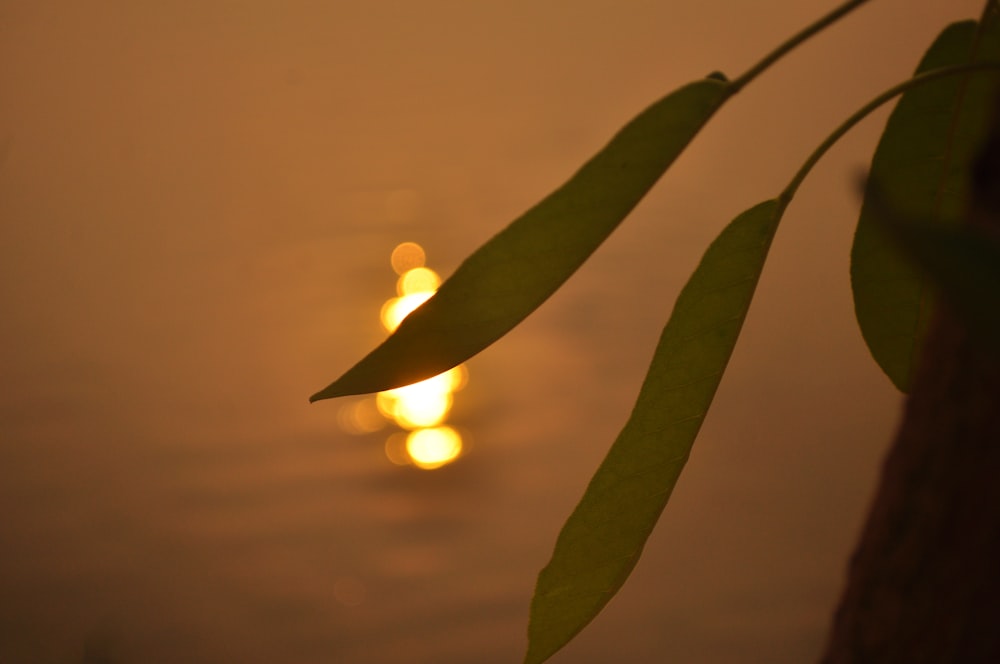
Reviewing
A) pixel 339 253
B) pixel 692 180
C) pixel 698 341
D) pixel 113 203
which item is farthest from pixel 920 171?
pixel 113 203

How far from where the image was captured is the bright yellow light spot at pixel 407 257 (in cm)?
93

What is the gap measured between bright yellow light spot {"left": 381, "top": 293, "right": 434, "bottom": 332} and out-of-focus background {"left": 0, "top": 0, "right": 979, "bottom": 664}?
14 mm

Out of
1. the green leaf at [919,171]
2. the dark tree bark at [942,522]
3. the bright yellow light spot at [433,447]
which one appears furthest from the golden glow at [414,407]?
the dark tree bark at [942,522]

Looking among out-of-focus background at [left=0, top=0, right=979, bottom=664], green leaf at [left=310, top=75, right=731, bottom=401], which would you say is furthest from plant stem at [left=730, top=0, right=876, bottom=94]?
out-of-focus background at [left=0, top=0, right=979, bottom=664]

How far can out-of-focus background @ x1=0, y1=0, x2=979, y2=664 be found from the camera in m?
0.85

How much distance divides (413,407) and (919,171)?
71cm

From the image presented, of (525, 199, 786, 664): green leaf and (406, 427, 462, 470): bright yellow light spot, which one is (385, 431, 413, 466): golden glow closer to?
(406, 427, 462, 470): bright yellow light spot

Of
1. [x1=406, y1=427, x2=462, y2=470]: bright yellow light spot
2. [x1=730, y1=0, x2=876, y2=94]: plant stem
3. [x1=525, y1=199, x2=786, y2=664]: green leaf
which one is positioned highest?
[x1=406, y1=427, x2=462, y2=470]: bright yellow light spot

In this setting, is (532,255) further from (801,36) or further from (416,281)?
(416,281)

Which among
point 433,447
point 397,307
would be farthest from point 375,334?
A: point 433,447

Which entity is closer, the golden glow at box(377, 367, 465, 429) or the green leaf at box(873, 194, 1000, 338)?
the green leaf at box(873, 194, 1000, 338)

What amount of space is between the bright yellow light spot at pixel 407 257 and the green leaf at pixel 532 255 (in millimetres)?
709

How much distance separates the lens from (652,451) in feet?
0.81

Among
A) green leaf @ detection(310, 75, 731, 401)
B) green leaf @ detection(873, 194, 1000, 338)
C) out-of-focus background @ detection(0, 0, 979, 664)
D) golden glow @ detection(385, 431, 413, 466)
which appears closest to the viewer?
green leaf @ detection(873, 194, 1000, 338)
